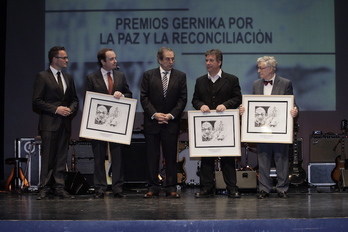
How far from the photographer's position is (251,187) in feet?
22.9

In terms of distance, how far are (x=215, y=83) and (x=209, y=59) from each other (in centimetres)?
29

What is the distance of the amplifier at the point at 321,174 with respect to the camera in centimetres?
869

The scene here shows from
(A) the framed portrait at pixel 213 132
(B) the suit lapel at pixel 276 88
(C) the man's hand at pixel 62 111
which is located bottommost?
(A) the framed portrait at pixel 213 132

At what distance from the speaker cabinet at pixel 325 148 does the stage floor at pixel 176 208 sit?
2.07m

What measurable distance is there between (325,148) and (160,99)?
362 cm

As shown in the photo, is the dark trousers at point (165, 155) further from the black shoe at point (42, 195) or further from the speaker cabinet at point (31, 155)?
the speaker cabinet at point (31, 155)

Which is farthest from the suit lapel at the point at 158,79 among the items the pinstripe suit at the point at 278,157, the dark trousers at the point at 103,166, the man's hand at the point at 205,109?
the pinstripe suit at the point at 278,157

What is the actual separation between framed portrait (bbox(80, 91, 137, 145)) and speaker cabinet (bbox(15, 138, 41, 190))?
225 centimetres

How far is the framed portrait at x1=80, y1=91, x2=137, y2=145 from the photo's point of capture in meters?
6.32

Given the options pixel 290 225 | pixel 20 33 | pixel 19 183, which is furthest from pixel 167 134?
pixel 20 33

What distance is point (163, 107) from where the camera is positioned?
6336mm

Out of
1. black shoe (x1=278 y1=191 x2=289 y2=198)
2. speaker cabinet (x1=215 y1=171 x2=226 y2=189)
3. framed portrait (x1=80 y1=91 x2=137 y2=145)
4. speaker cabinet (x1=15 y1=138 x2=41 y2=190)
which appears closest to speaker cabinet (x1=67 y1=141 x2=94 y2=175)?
speaker cabinet (x1=15 y1=138 x2=41 y2=190)

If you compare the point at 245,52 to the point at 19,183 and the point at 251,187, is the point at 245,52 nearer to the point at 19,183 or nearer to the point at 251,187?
the point at 251,187

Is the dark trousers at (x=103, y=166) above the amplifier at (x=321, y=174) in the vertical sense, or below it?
above
